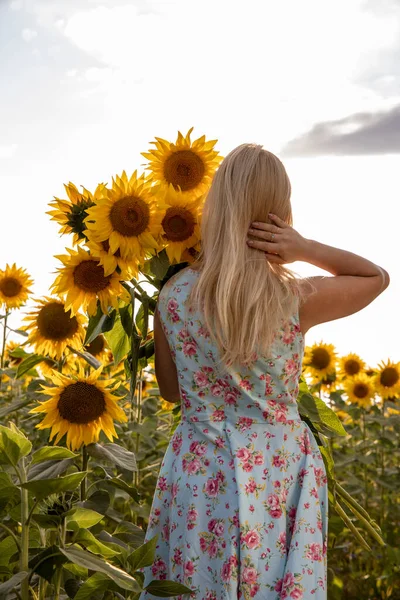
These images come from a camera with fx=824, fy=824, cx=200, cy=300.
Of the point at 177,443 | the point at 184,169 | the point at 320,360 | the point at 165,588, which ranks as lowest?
the point at 165,588

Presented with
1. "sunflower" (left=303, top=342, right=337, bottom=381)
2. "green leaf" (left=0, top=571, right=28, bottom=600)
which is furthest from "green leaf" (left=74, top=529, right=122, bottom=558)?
"sunflower" (left=303, top=342, right=337, bottom=381)

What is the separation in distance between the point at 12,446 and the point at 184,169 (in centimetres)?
89

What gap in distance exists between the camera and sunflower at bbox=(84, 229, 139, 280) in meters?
2.00

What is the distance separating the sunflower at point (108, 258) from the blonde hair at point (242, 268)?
169 mm

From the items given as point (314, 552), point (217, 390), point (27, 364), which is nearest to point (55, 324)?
point (27, 364)

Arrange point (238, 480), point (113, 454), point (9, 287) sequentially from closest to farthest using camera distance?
point (238, 480)
point (113, 454)
point (9, 287)

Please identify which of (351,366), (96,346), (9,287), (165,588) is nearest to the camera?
(165,588)

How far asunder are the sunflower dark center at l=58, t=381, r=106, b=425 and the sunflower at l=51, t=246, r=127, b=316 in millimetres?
270

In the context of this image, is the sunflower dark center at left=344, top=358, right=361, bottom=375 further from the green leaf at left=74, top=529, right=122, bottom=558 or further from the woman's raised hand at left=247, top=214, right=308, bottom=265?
the green leaf at left=74, top=529, right=122, bottom=558

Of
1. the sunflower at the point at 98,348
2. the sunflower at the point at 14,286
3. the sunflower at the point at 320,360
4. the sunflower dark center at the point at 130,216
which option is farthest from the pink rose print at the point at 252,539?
the sunflower at the point at 320,360

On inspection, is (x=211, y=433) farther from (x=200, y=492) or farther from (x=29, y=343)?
(x=29, y=343)

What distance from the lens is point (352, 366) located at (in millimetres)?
5312

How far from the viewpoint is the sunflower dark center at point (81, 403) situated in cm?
224

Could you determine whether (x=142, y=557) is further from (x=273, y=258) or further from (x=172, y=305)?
(x=273, y=258)
